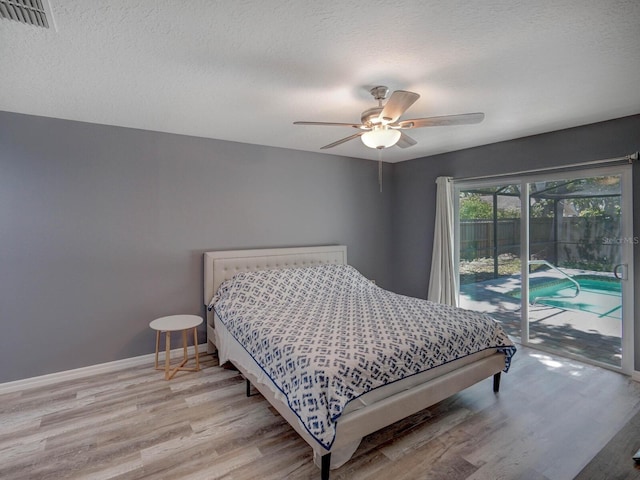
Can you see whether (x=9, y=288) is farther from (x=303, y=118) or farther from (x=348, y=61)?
(x=348, y=61)

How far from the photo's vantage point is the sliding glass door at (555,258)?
3158 mm

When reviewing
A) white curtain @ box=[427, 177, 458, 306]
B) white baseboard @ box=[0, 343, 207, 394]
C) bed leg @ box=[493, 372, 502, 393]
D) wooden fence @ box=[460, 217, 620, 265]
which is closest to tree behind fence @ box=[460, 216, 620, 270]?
wooden fence @ box=[460, 217, 620, 265]

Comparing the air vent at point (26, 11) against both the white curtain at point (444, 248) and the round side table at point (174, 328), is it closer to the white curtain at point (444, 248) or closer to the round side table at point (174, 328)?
the round side table at point (174, 328)

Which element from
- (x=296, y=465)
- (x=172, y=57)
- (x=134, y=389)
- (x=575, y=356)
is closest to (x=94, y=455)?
(x=134, y=389)

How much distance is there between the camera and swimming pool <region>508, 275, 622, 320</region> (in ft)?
10.6

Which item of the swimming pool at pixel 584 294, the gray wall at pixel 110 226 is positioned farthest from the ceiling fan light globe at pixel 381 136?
the swimming pool at pixel 584 294

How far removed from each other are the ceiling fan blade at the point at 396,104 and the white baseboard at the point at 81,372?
122 inches

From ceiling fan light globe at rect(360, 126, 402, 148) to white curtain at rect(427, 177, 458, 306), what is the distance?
7.62 ft

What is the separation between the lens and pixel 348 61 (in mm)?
1966

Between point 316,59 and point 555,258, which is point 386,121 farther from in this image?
point 555,258

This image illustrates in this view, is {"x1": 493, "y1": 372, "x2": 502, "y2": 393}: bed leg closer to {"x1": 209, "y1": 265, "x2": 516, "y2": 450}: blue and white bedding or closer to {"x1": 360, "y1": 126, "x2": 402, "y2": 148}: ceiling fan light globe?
{"x1": 209, "y1": 265, "x2": 516, "y2": 450}: blue and white bedding

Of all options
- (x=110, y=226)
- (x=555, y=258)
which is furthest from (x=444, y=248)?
(x=110, y=226)

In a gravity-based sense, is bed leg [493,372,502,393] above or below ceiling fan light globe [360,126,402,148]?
below

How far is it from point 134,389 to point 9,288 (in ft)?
4.48
